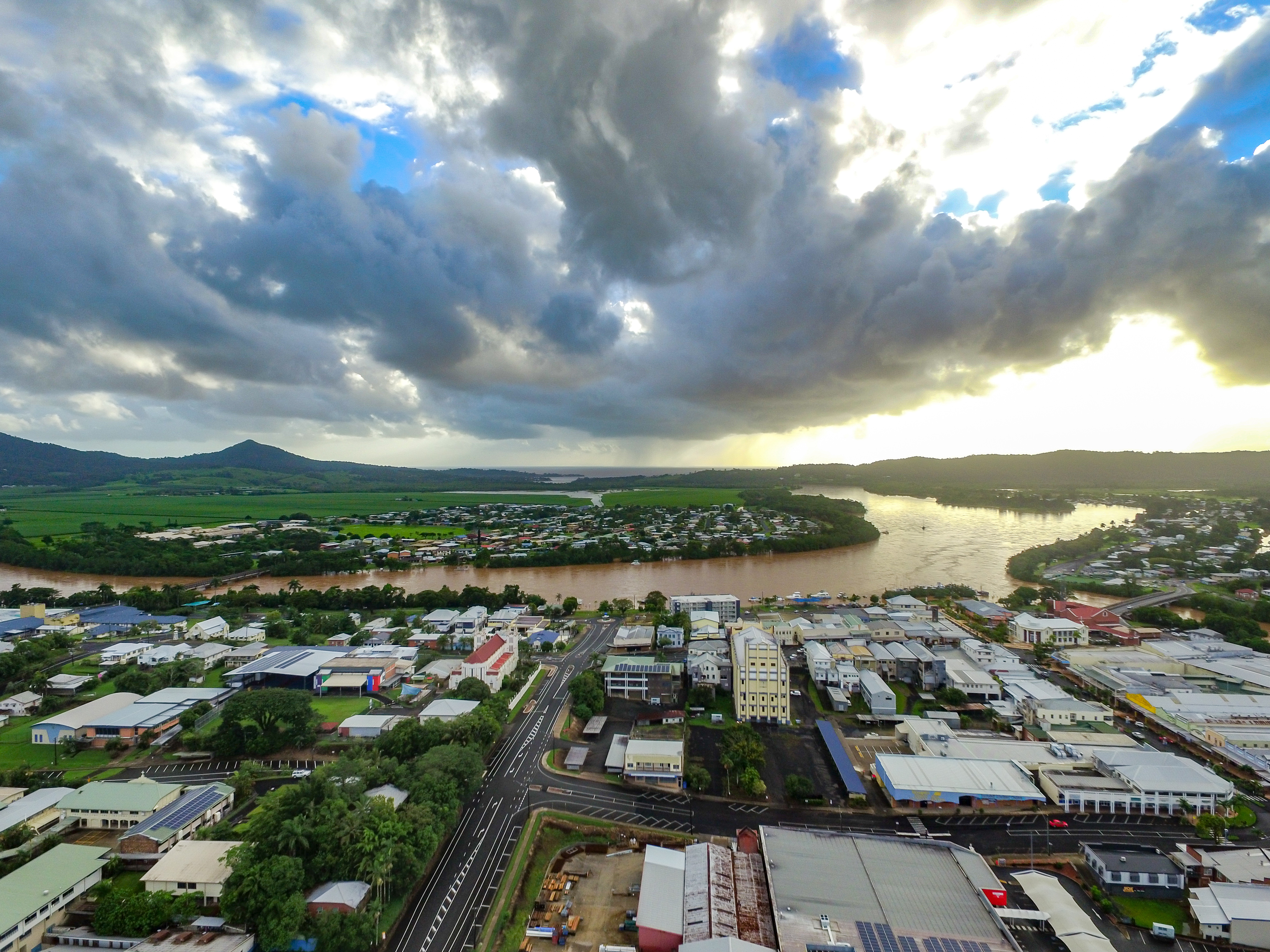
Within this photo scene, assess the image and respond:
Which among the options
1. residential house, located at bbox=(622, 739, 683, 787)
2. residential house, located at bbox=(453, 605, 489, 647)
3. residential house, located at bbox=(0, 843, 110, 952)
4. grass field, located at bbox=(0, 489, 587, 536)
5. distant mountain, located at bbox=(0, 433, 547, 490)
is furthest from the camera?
distant mountain, located at bbox=(0, 433, 547, 490)

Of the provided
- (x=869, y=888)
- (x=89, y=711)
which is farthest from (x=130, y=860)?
(x=869, y=888)

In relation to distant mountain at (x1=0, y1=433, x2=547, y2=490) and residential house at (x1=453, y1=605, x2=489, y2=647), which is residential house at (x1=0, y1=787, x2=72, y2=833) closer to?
residential house at (x1=453, y1=605, x2=489, y2=647)

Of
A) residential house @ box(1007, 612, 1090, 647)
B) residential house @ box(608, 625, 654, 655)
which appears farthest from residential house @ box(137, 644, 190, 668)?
residential house @ box(1007, 612, 1090, 647)

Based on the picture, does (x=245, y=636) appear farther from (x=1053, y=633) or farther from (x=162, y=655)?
(x=1053, y=633)

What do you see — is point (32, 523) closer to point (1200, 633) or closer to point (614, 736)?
point (614, 736)

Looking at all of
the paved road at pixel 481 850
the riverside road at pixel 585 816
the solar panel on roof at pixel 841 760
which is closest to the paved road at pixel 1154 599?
the riverside road at pixel 585 816

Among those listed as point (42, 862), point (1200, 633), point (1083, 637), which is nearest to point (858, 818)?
point (42, 862)
